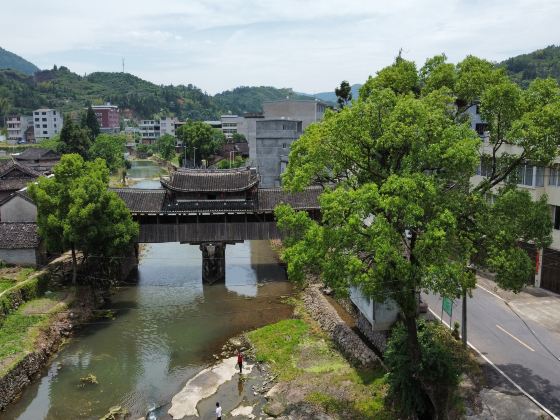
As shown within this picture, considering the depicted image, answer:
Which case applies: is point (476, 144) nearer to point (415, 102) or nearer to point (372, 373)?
point (415, 102)

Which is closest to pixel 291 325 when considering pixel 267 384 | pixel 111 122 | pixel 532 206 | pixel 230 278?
pixel 267 384

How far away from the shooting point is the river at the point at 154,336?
2386 centimetres

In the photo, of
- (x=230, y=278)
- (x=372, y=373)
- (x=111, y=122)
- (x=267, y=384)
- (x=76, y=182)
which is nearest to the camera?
(x=372, y=373)

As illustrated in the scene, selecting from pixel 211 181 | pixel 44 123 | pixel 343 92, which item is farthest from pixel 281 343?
pixel 44 123

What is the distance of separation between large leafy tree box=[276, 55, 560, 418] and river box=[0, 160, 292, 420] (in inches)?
469

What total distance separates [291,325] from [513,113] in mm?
17711

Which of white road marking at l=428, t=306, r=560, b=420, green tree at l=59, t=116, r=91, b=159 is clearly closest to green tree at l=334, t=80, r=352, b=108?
white road marking at l=428, t=306, r=560, b=420

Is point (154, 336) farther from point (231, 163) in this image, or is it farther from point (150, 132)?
point (150, 132)

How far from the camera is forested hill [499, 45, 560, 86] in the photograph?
14801 centimetres

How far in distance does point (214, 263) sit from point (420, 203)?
26.3 meters

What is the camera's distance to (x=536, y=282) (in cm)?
3134

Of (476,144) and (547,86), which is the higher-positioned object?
(547,86)

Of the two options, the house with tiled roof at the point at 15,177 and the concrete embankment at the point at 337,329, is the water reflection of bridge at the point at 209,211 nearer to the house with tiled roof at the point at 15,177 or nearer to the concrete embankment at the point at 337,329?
the concrete embankment at the point at 337,329

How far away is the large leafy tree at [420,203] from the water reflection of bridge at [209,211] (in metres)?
20.0
